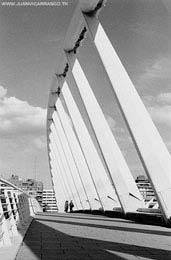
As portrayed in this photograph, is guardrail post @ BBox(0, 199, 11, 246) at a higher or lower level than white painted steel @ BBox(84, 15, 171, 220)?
lower

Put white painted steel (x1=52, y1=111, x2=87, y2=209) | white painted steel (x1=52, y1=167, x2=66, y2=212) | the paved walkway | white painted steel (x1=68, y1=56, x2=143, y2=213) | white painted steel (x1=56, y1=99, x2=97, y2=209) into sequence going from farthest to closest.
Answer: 1. white painted steel (x1=52, y1=167, x2=66, y2=212)
2. white painted steel (x1=52, y1=111, x2=87, y2=209)
3. white painted steel (x1=56, y1=99, x2=97, y2=209)
4. white painted steel (x1=68, y1=56, x2=143, y2=213)
5. the paved walkway

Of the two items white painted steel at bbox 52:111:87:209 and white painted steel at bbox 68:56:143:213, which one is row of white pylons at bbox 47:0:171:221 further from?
white painted steel at bbox 52:111:87:209

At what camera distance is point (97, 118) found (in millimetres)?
12836

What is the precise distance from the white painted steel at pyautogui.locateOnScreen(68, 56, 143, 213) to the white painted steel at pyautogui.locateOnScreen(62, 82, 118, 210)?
2.67 metres

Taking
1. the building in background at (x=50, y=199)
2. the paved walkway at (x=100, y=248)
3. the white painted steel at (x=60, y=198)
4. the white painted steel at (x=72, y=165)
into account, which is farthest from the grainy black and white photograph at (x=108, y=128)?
the building in background at (x=50, y=199)

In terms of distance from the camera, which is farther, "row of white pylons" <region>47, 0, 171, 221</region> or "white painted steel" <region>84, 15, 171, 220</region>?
"row of white pylons" <region>47, 0, 171, 221</region>

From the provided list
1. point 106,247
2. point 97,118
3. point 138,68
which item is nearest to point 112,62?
point 138,68

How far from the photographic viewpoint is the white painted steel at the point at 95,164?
1523cm

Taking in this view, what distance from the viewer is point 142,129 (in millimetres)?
8828

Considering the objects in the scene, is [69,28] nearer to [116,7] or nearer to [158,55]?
[116,7]

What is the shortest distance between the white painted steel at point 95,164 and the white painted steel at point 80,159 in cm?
368

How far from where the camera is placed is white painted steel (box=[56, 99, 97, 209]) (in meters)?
19.3

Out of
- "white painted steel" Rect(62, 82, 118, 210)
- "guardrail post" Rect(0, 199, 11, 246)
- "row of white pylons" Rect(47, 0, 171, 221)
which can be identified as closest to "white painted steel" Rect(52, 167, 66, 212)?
"row of white pylons" Rect(47, 0, 171, 221)

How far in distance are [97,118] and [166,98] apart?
5.62m
